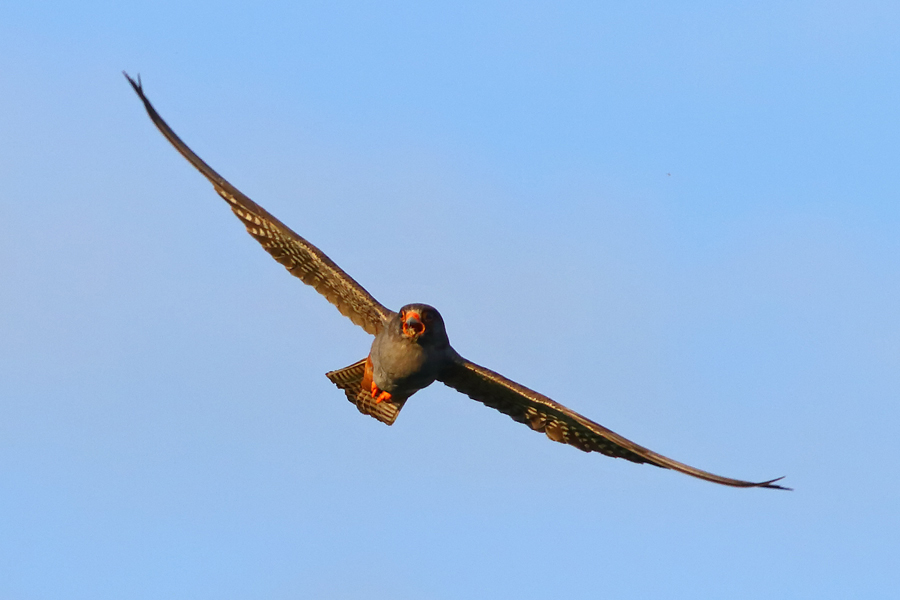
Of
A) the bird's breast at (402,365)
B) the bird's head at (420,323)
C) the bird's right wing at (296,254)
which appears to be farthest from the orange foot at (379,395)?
the bird's head at (420,323)

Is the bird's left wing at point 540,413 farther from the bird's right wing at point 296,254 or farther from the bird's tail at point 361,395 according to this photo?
the bird's right wing at point 296,254

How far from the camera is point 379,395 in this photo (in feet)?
42.5

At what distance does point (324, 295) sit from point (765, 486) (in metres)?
5.07

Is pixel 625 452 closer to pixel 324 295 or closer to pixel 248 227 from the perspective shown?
pixel 324 295

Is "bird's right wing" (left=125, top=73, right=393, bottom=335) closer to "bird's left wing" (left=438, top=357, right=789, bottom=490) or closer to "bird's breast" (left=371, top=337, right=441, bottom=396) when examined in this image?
"bird's breast" (left=371, top=337, right=441, bottom=396)

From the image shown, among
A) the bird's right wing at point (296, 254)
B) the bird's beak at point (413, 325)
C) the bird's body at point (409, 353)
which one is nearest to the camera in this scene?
the bird's beak at point (413, 325)

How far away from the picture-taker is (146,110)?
1165 cm

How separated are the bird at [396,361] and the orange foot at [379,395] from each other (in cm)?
1

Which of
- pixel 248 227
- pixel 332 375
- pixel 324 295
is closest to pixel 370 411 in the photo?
pixel 332 375

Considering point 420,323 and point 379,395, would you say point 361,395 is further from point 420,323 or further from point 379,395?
point 420,323

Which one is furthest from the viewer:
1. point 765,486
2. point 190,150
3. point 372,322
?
point 372,322

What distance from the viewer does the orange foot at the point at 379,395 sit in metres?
12.9

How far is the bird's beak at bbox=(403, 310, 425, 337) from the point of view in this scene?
11664 mm

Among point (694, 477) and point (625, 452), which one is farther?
point (625, 452)
